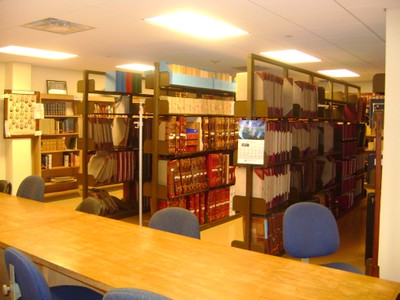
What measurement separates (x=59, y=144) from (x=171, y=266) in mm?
6980

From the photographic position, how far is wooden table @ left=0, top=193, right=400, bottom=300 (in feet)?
6.59

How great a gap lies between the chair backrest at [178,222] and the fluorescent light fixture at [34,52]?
424 centimetres

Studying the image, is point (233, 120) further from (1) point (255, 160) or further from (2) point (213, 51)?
(1) point (255, 160)

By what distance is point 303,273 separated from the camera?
2.25 meters

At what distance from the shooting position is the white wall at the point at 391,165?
3576mm

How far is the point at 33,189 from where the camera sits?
14.9 feet

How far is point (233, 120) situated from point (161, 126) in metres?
1.71

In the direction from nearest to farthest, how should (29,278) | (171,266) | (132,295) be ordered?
(132,295), (29,278), (171,266)

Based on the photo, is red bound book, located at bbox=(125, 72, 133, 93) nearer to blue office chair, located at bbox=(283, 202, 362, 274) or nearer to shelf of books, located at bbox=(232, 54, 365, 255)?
shelf of books, located at bbox=(232, 54, 365, 255)

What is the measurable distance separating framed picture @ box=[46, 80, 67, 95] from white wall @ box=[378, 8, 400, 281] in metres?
6.77

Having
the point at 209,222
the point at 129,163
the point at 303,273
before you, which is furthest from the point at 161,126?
the point at 303,273

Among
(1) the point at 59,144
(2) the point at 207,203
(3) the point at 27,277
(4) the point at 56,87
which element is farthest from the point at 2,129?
(3) the point at 27,277

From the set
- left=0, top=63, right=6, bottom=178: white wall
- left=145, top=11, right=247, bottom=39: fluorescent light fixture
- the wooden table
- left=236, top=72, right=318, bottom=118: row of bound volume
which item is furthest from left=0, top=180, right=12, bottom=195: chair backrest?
left=0, top=63, right=6, bottom=178: white wall

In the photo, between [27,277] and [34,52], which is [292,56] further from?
[27,277]
